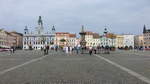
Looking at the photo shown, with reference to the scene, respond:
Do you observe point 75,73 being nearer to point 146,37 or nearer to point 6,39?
point 6,39

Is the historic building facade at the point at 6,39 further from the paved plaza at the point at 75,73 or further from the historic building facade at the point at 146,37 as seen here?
the paved plaza at the point at 75,73

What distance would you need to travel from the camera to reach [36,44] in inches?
6988

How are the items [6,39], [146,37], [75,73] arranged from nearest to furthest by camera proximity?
[75,73] → [6,39] → [146,37]

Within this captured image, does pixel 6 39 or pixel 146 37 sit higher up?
pixel 146 37

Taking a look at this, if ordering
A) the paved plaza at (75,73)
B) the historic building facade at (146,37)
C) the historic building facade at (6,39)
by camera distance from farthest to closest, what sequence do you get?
the historic building facade at (146,37) < the historic building facade at (6,39) < the paved plaza at (75,73)

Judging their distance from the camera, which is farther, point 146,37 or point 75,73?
point 146,37

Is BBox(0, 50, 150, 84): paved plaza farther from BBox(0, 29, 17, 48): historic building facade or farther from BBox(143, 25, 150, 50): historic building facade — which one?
BBox(143, 25, 150, 50): historic building facade

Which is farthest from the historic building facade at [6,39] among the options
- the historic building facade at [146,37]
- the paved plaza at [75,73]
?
the paved plaza at [75,73]

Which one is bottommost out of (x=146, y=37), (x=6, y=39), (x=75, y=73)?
(x=75, y=73)

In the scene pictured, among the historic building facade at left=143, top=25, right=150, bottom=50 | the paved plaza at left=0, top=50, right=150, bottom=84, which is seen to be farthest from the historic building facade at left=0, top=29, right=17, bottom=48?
the paved plaza at left=0, top=50, right=150, bottom=84

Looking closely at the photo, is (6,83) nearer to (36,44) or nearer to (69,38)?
(36,44)

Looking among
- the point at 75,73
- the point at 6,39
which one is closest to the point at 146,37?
the point at 6,39

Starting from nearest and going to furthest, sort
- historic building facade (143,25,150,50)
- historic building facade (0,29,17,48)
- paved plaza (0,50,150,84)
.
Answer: paved plaza (0,50,150,84) → historic building facade (0,29,17,48) → historic building facade (143,25,150,50)

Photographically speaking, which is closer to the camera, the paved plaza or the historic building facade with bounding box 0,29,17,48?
the paved plaza
